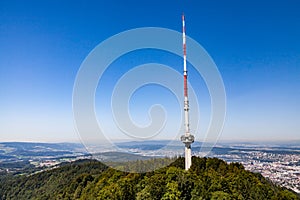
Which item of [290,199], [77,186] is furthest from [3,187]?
[290,199]

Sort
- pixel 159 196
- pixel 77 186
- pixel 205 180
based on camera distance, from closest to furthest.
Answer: pixel 159 196
pixel 205 180
pixel 77 186

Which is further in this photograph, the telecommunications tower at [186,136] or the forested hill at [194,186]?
the telecommunications tower at [186,136]

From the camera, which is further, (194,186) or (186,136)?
(186,136)

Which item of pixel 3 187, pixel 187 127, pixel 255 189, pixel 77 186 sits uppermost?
pixel 187 127

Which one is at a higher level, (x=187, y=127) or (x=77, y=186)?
(x=187, y=127)

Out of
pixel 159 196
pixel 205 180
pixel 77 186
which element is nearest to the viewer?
pixel 159 196

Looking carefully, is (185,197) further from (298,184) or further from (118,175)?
(298,184)

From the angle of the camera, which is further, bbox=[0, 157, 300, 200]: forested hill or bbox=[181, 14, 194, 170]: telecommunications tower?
bbox=[181, 14, 194, 170]: telecommunications tower

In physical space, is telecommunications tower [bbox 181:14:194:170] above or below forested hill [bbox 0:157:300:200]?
above

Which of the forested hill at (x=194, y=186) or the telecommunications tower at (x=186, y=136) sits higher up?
the telecommunications tower at (x=186, y=136)

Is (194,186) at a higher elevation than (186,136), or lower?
lower

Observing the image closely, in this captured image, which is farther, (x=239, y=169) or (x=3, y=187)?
(x=3, y=187)
